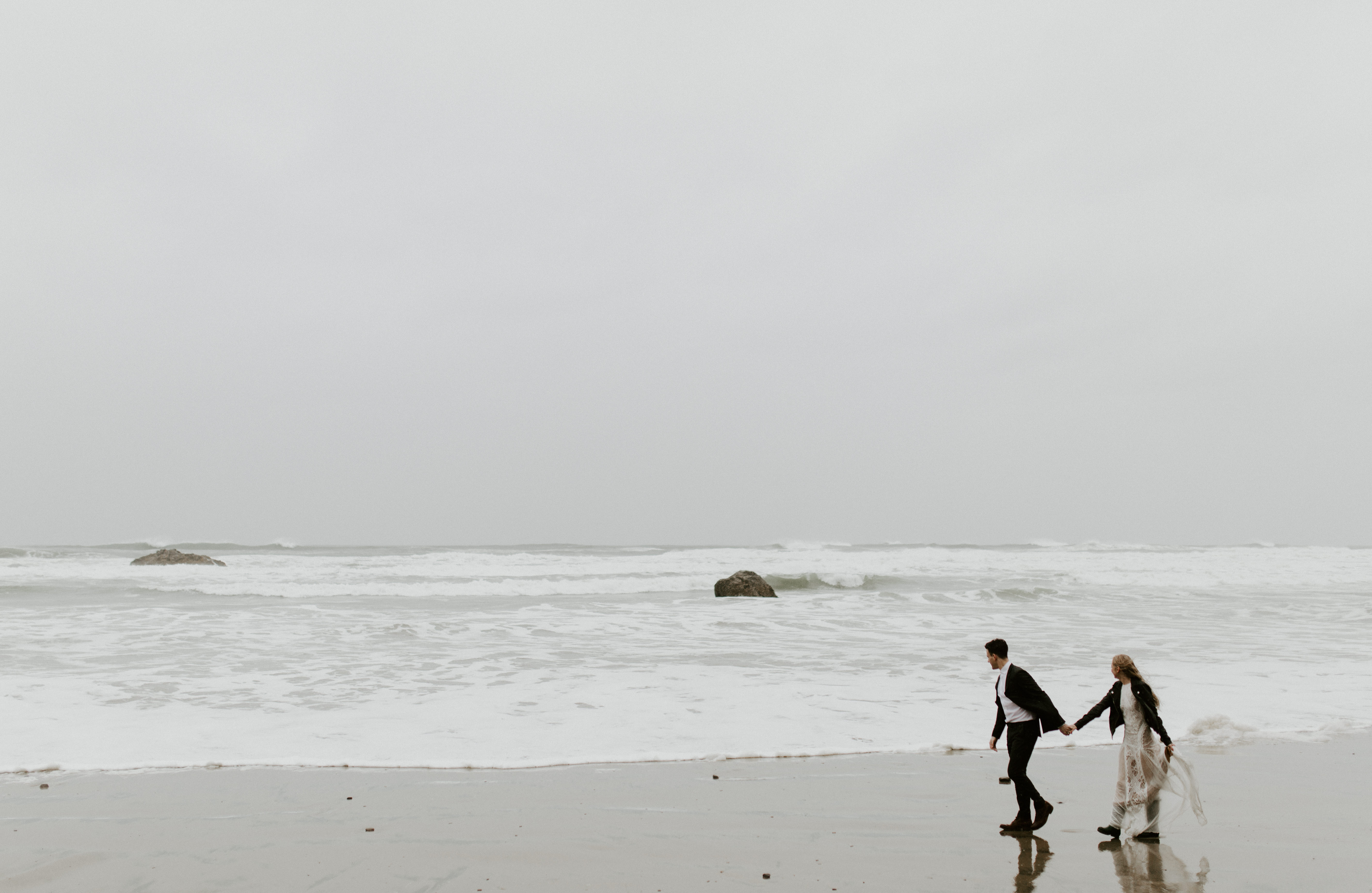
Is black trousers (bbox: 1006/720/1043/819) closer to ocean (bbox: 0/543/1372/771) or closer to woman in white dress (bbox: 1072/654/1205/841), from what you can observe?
woman in white dress (bbox: 1072/654/1205/841)

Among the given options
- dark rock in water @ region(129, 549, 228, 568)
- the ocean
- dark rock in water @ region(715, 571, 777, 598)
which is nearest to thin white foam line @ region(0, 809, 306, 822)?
the ocean

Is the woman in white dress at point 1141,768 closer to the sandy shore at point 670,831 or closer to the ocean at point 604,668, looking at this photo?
the sandy shore at point 670,831

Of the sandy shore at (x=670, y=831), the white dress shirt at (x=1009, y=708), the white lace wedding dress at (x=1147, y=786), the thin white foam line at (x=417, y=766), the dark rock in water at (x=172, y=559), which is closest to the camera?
the sandy shore at (x=670, y=831)

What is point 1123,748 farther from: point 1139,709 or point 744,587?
point 744,587

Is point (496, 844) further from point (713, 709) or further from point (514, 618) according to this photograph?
point (514, 618)

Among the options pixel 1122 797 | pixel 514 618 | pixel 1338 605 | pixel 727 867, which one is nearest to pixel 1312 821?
pixel 1122 797

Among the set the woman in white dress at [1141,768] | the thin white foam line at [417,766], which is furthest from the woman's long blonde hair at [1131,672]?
the thin white foam line at [417,766]

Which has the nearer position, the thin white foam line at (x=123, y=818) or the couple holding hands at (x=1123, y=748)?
the couple holding hands at (x=1123, y=748)

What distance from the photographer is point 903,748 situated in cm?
748

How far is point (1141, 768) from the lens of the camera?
512 cm

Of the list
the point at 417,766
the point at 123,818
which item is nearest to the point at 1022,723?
the point at 417,766

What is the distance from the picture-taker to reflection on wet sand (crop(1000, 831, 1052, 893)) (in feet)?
14.4

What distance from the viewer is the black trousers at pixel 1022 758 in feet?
17.0

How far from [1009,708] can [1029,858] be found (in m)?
1.02
